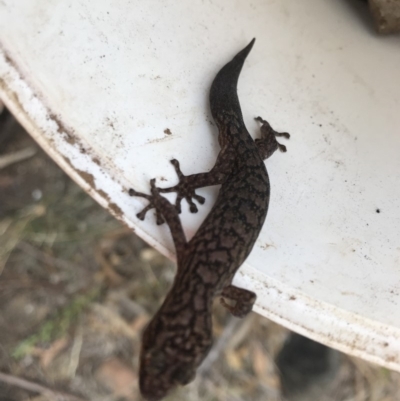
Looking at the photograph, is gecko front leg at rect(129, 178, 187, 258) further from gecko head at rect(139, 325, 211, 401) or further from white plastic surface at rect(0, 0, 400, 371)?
gecko head at rect(139, 325, 211, 401)

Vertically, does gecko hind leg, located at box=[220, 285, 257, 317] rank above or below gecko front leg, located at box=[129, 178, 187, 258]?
below

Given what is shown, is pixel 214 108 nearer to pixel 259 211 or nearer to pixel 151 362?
pixel 259 211

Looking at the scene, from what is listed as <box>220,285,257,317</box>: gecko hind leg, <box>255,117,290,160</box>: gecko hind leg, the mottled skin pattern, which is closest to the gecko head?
the mottled skin pattern

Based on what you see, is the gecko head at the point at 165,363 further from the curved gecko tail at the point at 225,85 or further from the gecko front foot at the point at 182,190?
the curved gecko tail at the point at 225,85

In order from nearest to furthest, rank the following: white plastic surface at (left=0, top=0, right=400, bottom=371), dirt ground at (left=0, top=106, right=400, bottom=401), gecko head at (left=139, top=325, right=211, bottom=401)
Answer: white plastic surface at (left=0, top=0, right=400, bottom=371) → gecko head at (left=139, top=325, right=211, bottom=401) → dirt ground at (left=0, top=106, right=400, bottom=401)

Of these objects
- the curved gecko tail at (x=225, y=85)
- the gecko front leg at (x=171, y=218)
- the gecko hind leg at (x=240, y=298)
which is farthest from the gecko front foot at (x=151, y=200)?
the curved gecko tail at (x=225, y=85)

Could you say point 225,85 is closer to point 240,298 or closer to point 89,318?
point 240,298

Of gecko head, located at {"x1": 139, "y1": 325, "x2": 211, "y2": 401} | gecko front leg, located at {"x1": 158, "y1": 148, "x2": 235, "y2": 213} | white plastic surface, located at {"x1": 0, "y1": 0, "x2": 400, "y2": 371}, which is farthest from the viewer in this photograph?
gecko front leg, located at {"x1": 158, "y1": 148, "x2": 235, "y2": 213}
